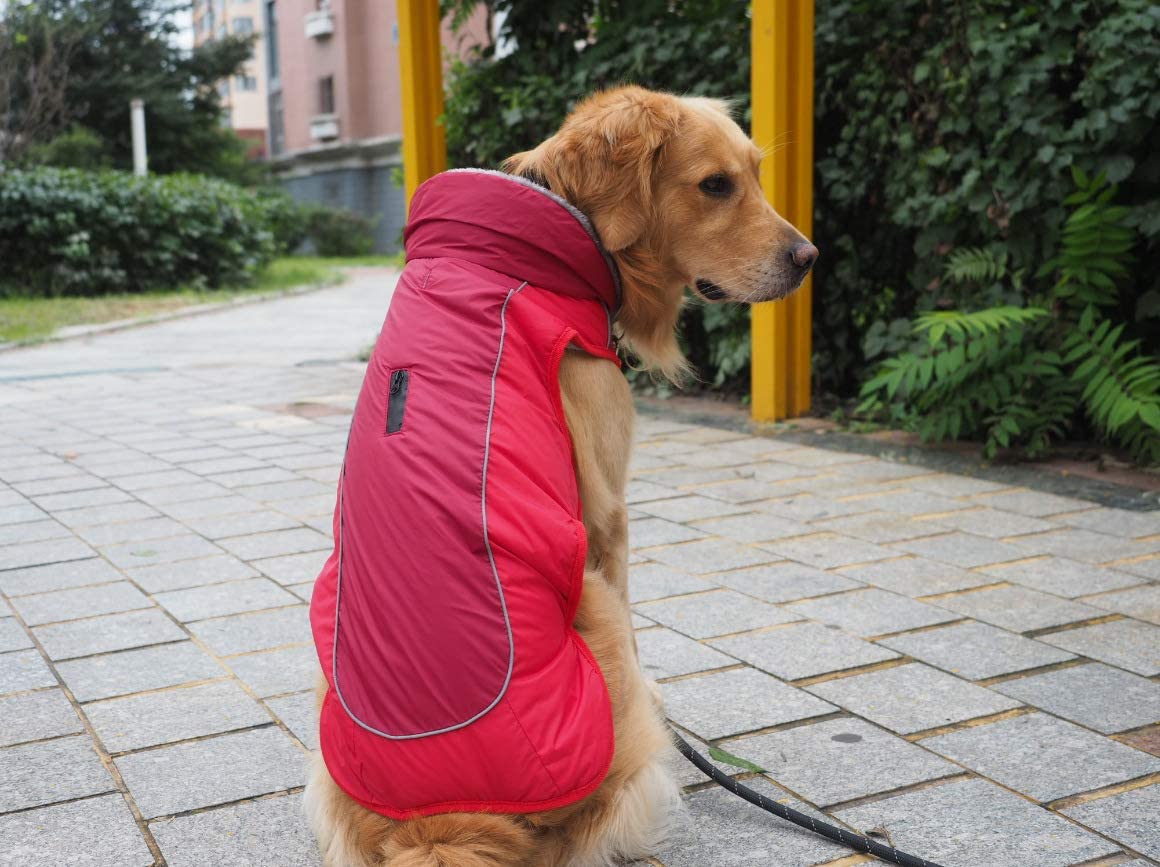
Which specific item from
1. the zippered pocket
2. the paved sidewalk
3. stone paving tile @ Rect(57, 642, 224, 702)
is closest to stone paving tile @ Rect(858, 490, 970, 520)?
the paved sidewalk

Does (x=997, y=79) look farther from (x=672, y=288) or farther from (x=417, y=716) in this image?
(x=417, y=716)

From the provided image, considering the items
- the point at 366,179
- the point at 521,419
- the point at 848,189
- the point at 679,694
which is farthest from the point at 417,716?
the point at 366,179

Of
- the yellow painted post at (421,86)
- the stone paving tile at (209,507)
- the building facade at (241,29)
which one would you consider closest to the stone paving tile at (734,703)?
the stone paving tile at (209,507)

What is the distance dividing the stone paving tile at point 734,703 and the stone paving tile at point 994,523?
1901 millimetres

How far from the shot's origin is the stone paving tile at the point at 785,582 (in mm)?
4203

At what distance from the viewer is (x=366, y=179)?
138 ft

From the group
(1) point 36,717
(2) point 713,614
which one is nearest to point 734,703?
(2) point 713,614

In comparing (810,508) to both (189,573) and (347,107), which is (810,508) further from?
(347,107)

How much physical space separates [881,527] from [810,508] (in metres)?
0.43

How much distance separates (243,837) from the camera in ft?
8.40

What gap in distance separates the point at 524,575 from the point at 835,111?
6.07 meters

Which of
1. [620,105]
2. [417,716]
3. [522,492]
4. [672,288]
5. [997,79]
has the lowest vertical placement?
[417,716]

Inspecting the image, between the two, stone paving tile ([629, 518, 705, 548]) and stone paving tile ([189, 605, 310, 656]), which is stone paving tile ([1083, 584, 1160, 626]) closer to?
stone paving tile ([629, 518, 705, 548])

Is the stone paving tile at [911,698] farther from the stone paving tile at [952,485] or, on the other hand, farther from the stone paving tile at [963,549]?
the stone paving tile at [952,485]
